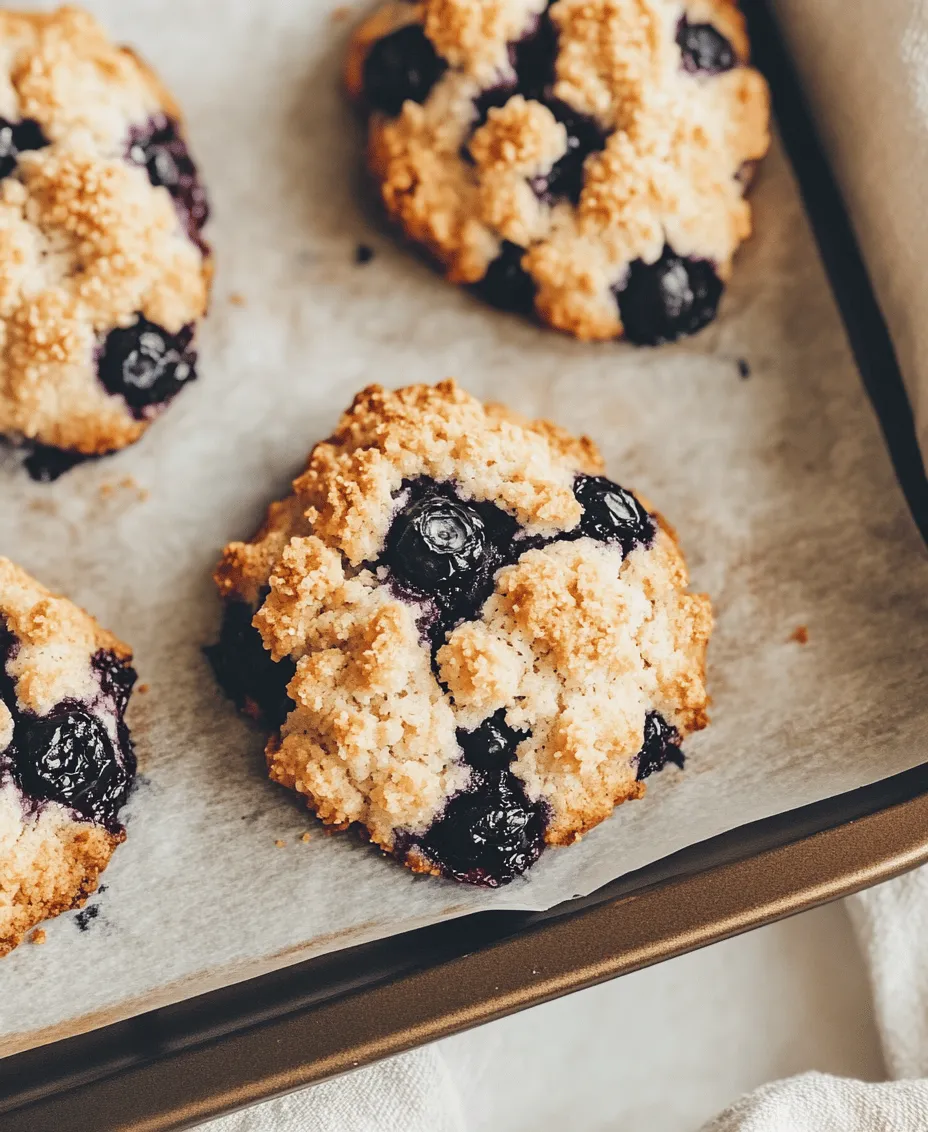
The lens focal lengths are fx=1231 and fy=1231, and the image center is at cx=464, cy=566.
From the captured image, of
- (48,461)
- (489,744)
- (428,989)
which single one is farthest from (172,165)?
(428,989)

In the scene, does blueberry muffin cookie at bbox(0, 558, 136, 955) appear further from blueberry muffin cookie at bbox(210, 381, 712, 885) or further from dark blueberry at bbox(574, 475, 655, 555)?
dark blueberry at bbox(574, 475, 655, 555)

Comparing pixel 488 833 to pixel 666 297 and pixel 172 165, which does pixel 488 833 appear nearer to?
pixel 666 297

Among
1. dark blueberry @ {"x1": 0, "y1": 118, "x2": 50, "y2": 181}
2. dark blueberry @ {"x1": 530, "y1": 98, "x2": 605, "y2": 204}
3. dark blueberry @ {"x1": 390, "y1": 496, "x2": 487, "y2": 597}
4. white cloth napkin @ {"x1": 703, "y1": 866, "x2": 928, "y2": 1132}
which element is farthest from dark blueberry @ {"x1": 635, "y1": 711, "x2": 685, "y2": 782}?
dark blueberry @ {"x1": 0, "y1": 118, "x2": 50, "y2": 181}

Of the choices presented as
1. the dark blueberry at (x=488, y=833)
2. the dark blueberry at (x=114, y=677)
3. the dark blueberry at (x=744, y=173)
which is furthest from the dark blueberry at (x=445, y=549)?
the dark blueberry at (x=744, y=173)

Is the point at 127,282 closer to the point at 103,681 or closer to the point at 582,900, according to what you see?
the point at 103,681

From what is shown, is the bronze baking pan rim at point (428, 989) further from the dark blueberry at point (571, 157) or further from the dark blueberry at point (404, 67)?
the dark blueberry at point (404, 67)

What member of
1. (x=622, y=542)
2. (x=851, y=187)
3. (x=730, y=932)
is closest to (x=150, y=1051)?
(x=730, y=932)
